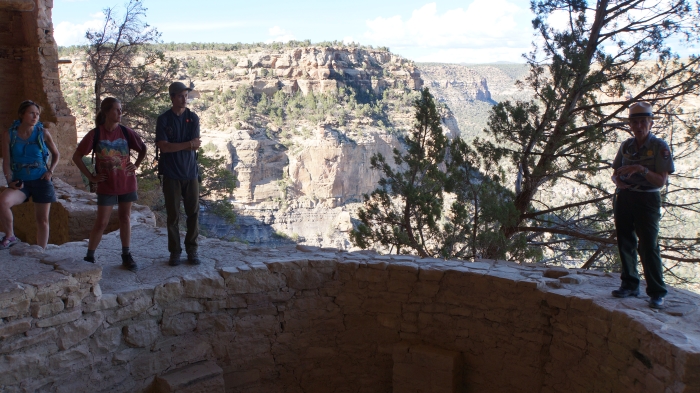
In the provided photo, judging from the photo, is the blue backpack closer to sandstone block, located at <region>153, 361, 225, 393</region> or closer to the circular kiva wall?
the circular kiva wall

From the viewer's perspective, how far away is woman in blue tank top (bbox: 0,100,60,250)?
12.8ft

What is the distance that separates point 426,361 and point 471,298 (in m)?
0.59

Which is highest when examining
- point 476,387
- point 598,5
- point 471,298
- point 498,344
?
point 598,5

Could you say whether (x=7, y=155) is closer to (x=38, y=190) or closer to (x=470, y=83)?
(x=38, y=190)

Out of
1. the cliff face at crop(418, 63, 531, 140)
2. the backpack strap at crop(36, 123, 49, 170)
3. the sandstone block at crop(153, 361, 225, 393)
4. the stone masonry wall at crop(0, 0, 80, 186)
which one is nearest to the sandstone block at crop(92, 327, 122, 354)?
the sandstone block at crop(153, 361, 225, 393)

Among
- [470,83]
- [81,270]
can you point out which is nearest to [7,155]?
[81,270]

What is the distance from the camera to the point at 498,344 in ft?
13.2

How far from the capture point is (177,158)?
3.91 metres

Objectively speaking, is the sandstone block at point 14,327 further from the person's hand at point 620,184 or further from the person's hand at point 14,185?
the person's hand at point 620,184

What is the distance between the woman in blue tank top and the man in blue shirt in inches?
33.8

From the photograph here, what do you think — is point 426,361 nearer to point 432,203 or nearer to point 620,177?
point 620,177

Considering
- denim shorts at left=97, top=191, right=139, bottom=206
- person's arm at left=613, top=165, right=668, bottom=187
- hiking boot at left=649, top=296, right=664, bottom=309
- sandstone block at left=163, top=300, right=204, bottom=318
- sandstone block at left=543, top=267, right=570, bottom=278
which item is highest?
person's arm at left=613, top=165, right=668, bottom=187

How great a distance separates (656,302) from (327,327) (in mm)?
2349

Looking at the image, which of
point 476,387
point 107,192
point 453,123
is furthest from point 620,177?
point 453,123
